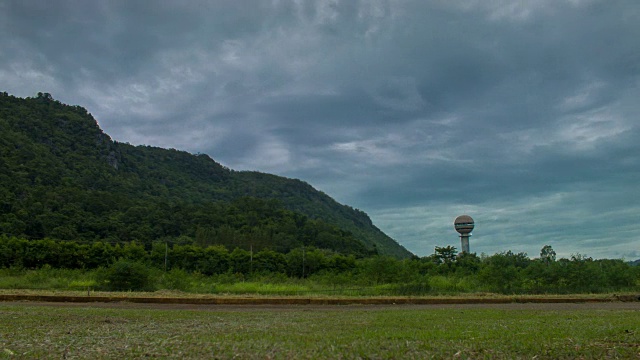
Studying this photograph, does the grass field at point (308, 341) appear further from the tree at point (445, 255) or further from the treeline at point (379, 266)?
the tree at point (445, 255)

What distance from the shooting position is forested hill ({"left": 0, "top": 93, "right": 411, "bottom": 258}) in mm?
58656

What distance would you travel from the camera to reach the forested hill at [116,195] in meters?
58.7

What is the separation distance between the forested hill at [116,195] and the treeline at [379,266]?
1488 cm

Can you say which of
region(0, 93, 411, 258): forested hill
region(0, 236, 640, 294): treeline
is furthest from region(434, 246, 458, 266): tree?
region(0, 93, 411, 258): forested hill

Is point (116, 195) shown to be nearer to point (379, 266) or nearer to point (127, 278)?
point (127, 278)

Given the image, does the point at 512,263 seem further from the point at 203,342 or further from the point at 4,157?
the point at 4,157

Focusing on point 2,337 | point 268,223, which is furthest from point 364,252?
point 2,337

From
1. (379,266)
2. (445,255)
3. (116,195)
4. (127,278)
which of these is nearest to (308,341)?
(127,278)

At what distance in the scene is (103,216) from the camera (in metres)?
62.5

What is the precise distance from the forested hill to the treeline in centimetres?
1488

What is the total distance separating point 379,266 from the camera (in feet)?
110

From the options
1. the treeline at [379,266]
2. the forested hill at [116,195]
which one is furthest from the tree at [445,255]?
the forested hill at [116,195]

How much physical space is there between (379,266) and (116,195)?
169 feet

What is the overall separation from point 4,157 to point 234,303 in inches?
2467
